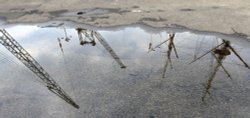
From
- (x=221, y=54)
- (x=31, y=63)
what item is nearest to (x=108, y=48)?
(x=31, y=63)

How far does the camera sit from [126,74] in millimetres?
8141

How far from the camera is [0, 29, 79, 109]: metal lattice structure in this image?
288 inches

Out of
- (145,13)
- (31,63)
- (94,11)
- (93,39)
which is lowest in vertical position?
(31,63)

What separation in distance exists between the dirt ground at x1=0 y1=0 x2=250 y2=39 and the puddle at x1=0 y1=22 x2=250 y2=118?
73 centimetres

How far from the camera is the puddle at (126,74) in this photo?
6754 millimetres

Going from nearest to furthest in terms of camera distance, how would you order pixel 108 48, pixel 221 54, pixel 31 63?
1. pixel 221 54
2. pixel 31 63
3. pixel 108 48

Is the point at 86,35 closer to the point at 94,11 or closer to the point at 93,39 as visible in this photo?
the point at 93,39

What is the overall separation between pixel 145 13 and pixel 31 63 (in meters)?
5.27

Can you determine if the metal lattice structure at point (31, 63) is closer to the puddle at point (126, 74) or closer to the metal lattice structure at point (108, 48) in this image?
the puddle at point (126, 74)

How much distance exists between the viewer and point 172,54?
8.77m

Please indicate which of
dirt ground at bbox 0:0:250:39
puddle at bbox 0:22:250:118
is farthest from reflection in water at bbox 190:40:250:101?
dirt ground at bbox 0:0:250:39

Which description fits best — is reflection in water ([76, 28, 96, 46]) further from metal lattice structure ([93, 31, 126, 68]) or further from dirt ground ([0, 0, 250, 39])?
dirt ground ([0, 0, 250, 39])

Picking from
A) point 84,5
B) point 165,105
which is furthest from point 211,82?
point 84,5

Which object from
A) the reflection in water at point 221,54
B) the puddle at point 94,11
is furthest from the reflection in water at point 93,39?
the reflection in water at point 221,54
